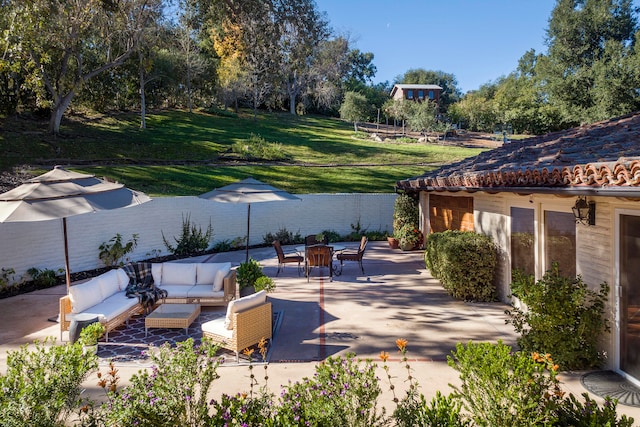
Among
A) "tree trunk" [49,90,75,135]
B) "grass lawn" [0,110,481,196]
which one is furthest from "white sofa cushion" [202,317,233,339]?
"tree trunk" [49,90,75,135]

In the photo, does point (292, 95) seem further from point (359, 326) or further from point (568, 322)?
point (568, 322)

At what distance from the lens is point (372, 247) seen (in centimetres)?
1647

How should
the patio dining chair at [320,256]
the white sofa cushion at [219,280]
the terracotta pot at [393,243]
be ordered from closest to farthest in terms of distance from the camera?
1. the white sofa cushion at [219,280]
2. the patio dining chair at [320,256]
3. the terracotta pot at [393,243]

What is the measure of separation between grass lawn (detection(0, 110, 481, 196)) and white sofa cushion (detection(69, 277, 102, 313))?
10.2m

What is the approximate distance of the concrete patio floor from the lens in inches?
224

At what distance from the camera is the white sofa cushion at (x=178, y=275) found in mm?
9172

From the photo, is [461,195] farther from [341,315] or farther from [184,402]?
[184,402]

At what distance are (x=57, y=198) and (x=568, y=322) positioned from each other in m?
8.02

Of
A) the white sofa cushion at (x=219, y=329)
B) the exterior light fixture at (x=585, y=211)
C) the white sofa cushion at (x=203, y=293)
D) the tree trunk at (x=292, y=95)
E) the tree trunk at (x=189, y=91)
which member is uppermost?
the tree trunk at (x=292, y=95)

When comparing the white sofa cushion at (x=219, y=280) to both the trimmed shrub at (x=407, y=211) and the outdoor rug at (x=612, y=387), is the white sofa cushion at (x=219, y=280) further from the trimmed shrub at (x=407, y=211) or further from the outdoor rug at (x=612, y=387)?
the trimmed shrub at (x=407, y=211)

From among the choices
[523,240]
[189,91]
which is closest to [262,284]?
[523,240]

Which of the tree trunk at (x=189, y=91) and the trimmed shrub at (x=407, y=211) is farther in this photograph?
the tree trunk at (x=189, y=91)

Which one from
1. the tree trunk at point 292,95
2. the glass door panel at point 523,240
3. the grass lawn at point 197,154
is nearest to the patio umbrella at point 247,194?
the glass door panel at point 523,240

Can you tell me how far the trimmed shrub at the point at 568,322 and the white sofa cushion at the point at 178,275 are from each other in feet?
21.1
